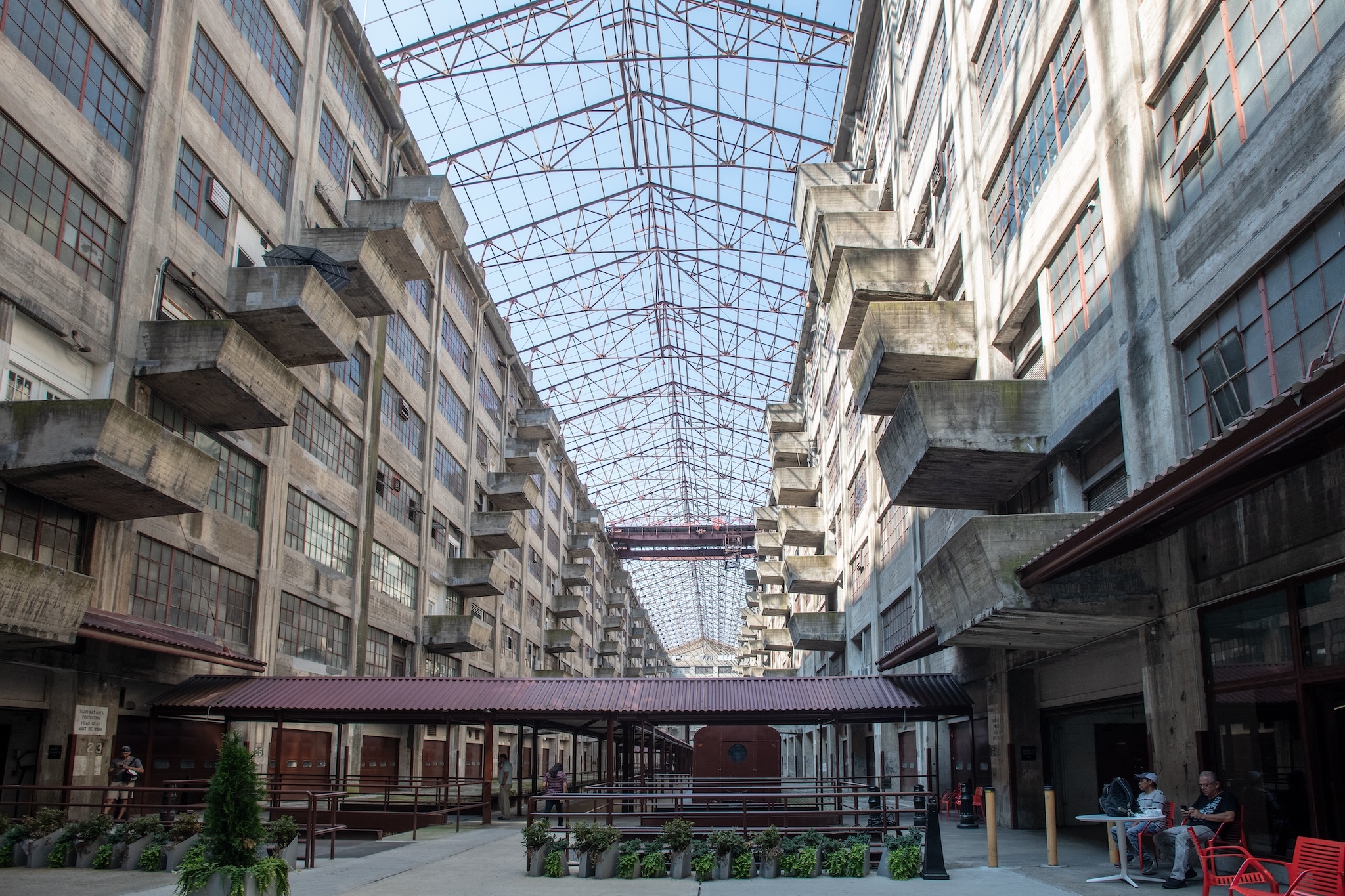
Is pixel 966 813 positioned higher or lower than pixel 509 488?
lower

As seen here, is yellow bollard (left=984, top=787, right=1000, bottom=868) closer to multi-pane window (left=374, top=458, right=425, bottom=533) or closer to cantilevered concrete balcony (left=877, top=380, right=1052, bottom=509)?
cantilevered concrete balcony (left=877, top=380, right=1052, bottom=509)

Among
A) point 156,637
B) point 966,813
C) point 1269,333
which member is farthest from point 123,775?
point 1269,333

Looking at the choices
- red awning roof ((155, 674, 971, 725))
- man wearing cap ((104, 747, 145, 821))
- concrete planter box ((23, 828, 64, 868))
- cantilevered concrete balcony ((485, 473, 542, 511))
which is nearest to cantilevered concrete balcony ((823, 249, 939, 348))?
red awning roof ((155, 674, 971, 725))

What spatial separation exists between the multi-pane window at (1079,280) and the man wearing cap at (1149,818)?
23.2 ft

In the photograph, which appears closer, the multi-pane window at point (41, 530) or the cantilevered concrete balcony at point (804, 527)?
the multi-pane window at point (41, 530)

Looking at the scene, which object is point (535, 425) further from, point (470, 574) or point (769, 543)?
point (769, 543)

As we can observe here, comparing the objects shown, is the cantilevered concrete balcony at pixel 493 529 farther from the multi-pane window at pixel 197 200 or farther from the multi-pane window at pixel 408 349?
the multi-pane window at pixel 197 200

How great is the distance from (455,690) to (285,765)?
22.5 feet

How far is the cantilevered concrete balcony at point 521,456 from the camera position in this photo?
54.5m

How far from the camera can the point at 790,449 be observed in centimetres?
5869

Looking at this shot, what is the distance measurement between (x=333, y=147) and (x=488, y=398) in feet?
68.5

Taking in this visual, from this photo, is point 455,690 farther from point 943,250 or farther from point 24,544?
point 943,250

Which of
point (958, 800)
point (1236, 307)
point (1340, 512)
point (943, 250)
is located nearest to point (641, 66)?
point (943, 250)

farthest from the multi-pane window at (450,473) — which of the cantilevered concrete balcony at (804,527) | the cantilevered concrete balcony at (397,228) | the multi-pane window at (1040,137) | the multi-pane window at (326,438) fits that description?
the multi-pane window at (1040,137)
